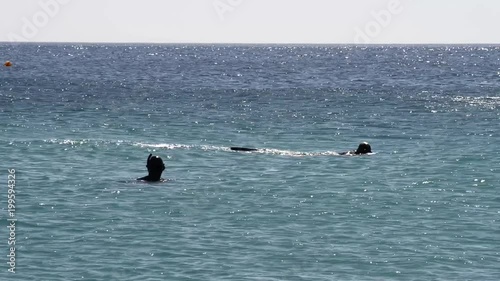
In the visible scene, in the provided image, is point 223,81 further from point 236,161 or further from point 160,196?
point 160,196

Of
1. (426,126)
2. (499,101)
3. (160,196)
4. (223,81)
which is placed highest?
(223,81)

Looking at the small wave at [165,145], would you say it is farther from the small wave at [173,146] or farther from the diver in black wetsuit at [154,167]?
the diver in black wetsuit at [154,167]

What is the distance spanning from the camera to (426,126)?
62562mm

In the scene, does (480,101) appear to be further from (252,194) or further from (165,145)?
(252,194)

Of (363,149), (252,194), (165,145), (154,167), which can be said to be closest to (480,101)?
(363,149)

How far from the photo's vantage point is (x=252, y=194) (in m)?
36.2

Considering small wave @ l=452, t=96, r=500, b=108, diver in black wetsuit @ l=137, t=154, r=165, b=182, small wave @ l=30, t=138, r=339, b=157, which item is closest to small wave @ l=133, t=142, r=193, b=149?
small wave @ l=30, t=138, r=339, b=157

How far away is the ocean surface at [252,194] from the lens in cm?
2612

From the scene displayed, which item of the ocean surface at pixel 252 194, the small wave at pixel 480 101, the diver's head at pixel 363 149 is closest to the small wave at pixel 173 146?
the ocean surface at pixel 252 194

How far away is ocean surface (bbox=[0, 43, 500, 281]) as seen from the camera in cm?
2612

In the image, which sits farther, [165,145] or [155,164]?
[165,145]

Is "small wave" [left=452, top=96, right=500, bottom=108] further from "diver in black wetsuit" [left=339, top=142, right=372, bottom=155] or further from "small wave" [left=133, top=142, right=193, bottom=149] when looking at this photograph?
"small wave" [left=133, top=142, right=193, bottom=149]

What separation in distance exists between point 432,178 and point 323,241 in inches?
509

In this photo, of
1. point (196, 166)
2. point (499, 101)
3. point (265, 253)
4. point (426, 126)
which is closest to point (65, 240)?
point (265, 253)
